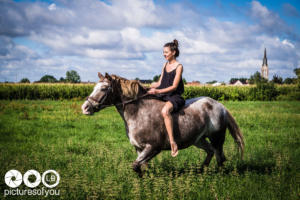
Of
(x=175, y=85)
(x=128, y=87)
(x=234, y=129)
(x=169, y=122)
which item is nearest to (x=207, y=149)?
(x=234, y=129)

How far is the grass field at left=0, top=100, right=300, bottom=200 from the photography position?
486 centimetres

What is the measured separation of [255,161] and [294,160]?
3.31 feet

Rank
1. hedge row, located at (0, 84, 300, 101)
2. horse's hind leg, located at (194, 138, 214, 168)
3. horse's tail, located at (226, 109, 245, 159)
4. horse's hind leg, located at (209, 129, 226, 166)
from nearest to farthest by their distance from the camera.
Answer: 1. horse's hind leg, located at (209, 129, 226, 166)
2. horse's hind leg, located at (194, 138, 214, 168)
3. horse's tail, located at (226, 109, 245, 159)
4. hedge row, located at (0, 84, 300, 101)

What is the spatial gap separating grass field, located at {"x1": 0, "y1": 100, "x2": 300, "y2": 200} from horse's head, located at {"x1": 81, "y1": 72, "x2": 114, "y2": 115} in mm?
1319

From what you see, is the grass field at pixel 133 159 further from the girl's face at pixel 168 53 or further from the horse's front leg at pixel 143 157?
the girl's face at pixel 168 53

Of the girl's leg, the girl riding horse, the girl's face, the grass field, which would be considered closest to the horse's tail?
the grass field

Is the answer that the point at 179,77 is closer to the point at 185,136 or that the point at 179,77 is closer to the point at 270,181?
the point at 185,136

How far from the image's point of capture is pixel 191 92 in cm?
4166

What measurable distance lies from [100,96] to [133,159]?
280 centimetres

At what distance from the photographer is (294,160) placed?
23.5 ft

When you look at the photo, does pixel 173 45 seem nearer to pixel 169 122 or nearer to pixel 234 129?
pixel 169 122

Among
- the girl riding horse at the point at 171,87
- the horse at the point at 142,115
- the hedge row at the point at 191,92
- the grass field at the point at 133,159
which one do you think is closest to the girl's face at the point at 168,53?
the girl riding horse at the point at 171,87

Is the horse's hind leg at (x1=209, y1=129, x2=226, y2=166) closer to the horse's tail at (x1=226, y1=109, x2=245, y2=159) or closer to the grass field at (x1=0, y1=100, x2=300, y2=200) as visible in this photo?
the grass field at (x1=0, y1=100, x2=300, y2=200)

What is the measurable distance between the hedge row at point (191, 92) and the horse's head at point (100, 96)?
1204 inches
